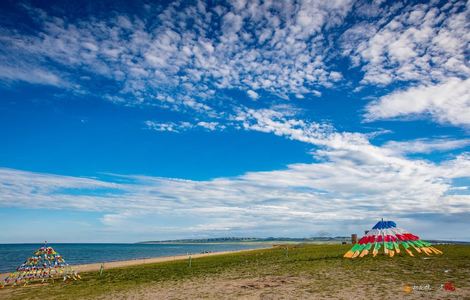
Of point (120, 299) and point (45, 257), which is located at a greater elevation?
point (45, 257)

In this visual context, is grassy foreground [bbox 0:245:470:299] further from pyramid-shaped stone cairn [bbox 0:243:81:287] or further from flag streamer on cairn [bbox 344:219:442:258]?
pyramid-shaped stone cairn [bbox 0:243:81:287]

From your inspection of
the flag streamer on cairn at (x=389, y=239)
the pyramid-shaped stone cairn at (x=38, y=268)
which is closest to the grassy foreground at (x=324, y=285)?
the flag streamer on cairn at (x=389, y=239)

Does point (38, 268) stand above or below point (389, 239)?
below

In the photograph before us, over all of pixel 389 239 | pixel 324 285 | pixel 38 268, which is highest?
pixel 389 239

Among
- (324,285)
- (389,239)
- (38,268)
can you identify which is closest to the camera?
(324,285)

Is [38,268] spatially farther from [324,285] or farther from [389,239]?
[389,239]

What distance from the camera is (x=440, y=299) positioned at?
45.6 feet

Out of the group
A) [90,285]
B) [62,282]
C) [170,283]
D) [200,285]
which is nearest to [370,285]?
[200,285]

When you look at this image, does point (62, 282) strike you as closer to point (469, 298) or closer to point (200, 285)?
point (200, 285)

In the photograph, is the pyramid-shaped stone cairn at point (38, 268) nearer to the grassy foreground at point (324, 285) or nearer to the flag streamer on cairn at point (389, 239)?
the grassy foreground at point (324, 285)

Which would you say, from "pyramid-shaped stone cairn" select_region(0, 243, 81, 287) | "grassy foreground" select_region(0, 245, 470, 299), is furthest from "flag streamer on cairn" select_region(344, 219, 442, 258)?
"pyramid-shaped stone cairn" select_region(0, 243, 81, 287)

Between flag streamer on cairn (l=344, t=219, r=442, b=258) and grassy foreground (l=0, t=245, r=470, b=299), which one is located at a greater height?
flag streamer on cairn (l=344, t=219, r=442, b=258)

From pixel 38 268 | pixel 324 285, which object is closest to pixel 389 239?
pixel 324 285

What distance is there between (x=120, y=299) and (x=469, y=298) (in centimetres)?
1700
